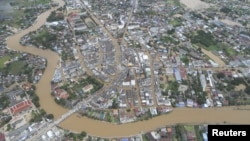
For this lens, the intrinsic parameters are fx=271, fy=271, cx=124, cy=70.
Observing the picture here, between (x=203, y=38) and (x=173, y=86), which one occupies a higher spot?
(x=203, y=38)

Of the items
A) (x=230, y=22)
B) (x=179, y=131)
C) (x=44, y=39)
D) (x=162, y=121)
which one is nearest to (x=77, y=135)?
(x=162, y=121)

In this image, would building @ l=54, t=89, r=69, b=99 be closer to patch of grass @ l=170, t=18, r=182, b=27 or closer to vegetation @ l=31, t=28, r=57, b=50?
vegetation @ l=31, t=28, r=57, b=50

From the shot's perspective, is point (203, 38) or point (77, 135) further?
point (203, 38)

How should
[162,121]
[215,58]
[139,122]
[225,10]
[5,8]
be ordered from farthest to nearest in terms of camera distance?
[5,8]
[225,10]
[215,58]
[162,121]
[139,122]

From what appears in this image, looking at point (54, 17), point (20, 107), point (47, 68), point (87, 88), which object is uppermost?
point (54, 17)

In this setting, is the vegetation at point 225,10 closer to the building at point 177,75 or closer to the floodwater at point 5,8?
the building at point 177,75

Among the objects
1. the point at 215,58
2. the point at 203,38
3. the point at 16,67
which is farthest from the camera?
the point at 203,38

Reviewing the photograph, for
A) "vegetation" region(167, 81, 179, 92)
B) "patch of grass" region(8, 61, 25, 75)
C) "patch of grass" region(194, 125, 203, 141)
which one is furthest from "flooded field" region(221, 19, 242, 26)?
"patch of grass" region(8, 61, 25, 75)

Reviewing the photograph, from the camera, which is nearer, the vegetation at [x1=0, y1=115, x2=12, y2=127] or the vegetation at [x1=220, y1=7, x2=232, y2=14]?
the vegetation at [x1=0, y1=115, x2=12, y2=127]

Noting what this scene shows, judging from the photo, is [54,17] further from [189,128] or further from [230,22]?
[189,128]

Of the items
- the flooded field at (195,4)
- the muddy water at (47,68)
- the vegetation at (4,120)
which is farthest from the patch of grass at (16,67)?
the flooded field at (195,4)
